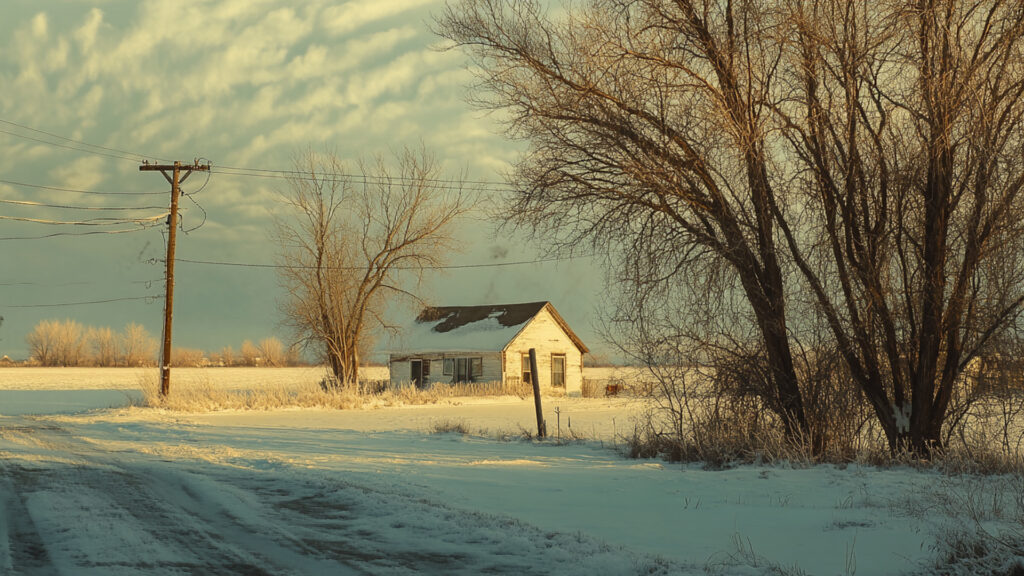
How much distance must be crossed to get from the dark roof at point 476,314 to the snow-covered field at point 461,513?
113ft

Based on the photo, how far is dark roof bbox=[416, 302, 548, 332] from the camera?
49250 millimetres

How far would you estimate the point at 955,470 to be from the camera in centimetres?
1070

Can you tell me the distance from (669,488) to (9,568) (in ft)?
23.1

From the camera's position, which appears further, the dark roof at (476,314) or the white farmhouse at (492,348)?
the dark roof at (476,314)

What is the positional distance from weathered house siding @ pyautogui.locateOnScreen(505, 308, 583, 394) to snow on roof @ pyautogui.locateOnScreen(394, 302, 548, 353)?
26.2 inches

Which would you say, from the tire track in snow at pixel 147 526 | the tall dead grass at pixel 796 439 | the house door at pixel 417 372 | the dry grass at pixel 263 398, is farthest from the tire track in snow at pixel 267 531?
the house door at pixel 417 372

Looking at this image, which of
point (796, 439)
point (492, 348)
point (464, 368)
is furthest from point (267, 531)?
point (464, 368)

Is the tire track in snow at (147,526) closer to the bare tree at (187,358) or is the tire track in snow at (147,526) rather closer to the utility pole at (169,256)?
the utility pole at (169,256)

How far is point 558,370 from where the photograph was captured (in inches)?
1978

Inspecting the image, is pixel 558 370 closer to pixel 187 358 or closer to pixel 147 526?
pixel 147 526

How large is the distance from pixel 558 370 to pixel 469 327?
6235mm

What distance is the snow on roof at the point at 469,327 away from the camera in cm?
4781

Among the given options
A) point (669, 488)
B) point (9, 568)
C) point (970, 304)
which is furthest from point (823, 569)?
point (970, 304)

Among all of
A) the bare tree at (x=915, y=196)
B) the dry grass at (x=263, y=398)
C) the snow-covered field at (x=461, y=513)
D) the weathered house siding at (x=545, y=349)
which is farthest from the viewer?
the weathered house siding at (x=545, y=349)
